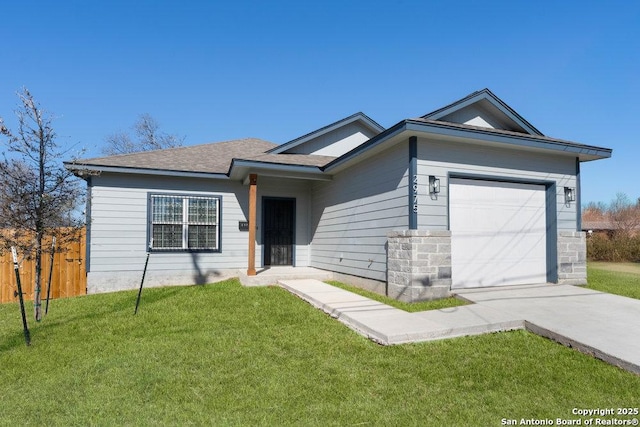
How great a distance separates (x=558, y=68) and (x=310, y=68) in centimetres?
798

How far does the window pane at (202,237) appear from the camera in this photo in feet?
31.9

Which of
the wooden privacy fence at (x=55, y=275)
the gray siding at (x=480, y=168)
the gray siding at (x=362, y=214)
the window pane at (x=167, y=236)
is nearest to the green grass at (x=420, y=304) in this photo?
the gray siding at (x=362, y=214)

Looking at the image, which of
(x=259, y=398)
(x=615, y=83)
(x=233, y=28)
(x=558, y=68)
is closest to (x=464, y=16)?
(x=558, y=68)

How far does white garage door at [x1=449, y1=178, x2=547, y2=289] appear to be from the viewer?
6.79 meters

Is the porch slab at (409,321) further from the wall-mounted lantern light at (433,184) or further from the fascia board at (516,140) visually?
the fascia board at (516,140)

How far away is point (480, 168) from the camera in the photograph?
22.6 ft

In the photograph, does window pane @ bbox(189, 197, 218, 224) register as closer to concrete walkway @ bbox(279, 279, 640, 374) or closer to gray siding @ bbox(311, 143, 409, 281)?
gray siding @ bbox(311, 143, 409, 281)

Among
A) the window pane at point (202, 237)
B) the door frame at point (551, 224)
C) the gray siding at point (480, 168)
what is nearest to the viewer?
the gray siding at point (480, 168)

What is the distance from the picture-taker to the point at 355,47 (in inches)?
481

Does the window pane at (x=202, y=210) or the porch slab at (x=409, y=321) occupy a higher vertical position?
the window pane at (x=202, y=210)

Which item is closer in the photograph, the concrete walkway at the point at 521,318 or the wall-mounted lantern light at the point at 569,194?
the concrete walkway at the point at 521,318

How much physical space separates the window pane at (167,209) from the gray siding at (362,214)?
13.0ft

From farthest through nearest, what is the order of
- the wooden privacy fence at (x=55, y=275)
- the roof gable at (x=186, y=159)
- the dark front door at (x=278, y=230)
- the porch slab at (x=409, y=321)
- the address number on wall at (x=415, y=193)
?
the dark front door at (x=278, y=230) → the roof gable at (x=186, y=159) → the wooden privacy fence at (x=55, y=275) → the address number on wall at (x=415, y=193) → the porch slab at (x=409, y=321)

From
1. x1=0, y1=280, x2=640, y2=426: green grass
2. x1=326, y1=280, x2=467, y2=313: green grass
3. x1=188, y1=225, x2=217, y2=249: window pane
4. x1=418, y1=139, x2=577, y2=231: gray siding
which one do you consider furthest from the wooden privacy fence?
x1=418, y1=139, x2=577, y2=231: gray siding
